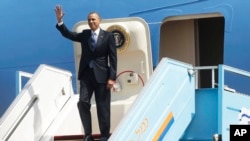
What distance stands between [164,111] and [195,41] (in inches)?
121

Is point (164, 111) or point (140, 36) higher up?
point (140, 36)

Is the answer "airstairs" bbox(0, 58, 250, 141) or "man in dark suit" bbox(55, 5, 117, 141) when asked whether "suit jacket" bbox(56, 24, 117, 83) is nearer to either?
"man in dark suit" bbox(55, 5, 117, 141)

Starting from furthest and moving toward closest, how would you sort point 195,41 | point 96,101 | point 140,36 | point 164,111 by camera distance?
point 195,41, point 140,36, point 96,101, point 164,111

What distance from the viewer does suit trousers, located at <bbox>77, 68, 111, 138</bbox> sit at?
19.0 feet

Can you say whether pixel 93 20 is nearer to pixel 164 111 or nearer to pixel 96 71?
pixel 96 71

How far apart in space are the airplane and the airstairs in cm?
87

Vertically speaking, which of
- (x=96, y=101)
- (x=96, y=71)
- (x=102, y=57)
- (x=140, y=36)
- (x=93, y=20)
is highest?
(x=93, y=20)

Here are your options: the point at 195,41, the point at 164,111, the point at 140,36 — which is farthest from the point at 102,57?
the point at 195,41

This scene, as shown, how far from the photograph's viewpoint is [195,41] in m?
7.95

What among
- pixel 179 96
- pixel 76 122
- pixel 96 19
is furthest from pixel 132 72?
pixel 179 96

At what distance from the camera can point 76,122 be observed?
272 inches

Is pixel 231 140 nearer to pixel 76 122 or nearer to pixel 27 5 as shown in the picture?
pixel 76 122

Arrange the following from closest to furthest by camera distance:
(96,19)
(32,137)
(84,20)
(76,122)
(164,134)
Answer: (164,134), (96,19), (32,137), (76,122), (84,20)

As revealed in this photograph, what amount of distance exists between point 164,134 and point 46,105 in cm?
208
